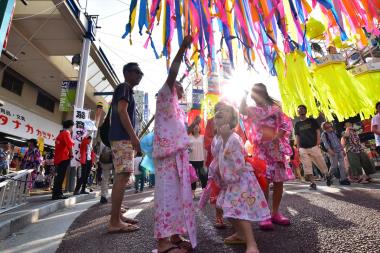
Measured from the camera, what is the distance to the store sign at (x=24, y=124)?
412 inches

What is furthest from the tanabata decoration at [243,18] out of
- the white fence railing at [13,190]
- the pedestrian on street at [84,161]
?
the pedestrian on street at [84,161]

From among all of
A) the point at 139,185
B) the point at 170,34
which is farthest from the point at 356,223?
the point at 139,185

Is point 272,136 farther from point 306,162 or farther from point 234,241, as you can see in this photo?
point 306,162

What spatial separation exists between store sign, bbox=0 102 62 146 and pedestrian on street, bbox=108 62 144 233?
9510mm

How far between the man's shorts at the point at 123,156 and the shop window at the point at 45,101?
12663 mm

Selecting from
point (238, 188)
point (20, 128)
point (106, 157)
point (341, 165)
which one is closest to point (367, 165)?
point (341, 165)

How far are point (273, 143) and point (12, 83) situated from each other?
1202cm

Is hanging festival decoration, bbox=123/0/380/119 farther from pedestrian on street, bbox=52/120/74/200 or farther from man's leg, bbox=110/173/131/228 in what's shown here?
pedestrian on street, bbox=52/120/74/200

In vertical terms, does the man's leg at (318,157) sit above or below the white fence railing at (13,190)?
above

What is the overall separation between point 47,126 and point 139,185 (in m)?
7.57

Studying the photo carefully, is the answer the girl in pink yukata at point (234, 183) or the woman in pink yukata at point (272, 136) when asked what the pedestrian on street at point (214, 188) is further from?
the woman in pink yukata at point (272, 136)

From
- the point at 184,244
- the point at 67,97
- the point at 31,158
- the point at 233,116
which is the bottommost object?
the point at 184,244

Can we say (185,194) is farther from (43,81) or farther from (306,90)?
(43,81)

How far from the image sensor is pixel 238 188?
2.10 meters
